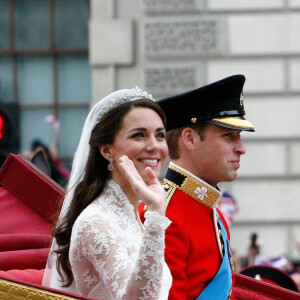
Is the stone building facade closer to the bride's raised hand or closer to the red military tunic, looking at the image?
the red military tunic

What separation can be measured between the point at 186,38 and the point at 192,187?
680 centimetres

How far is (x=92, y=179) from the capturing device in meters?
3.21

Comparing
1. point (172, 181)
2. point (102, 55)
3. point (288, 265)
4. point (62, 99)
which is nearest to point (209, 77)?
point (102, 55)

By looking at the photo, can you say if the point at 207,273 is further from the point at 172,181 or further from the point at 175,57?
the point at 175,57

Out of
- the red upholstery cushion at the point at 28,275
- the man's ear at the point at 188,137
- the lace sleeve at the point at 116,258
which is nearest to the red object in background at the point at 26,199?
the red upholstery cushion at the point at 28,275

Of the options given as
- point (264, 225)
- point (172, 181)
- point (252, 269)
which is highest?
point (172, 181)

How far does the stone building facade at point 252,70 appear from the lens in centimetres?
1044

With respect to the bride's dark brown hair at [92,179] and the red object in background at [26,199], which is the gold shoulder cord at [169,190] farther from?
the bride's dark brown hair at [92,179]

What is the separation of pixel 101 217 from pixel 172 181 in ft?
2.87

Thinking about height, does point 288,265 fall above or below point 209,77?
below

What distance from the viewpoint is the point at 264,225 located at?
10.5 m

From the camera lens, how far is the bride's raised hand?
2857 millimetres

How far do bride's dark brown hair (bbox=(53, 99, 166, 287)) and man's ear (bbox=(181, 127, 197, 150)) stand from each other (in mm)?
559

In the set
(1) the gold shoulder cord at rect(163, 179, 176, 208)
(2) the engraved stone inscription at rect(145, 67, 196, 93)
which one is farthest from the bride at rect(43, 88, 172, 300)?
(2) the engraved stone inscription at rect(145, 67, 196, 93)
